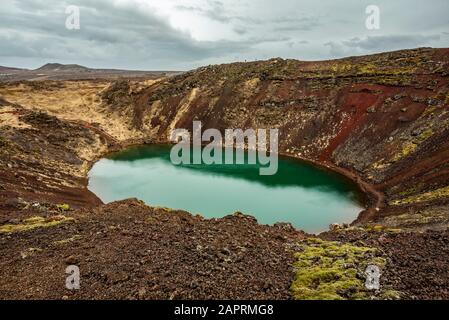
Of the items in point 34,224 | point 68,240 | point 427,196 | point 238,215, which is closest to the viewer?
point 68,240

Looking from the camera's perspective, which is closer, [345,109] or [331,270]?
[331,270]

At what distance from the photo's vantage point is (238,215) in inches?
1081

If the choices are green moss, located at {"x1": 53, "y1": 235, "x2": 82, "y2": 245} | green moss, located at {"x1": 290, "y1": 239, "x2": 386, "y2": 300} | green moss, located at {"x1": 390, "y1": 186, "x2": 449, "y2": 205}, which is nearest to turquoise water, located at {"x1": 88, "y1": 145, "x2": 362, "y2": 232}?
green moss, located at {"x1": 390, "y1": 186, "x2": 449, "y2": 205}

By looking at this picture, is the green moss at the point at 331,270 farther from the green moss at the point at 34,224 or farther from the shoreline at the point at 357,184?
the shoreline at the point at 357,184

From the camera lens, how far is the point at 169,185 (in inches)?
2005

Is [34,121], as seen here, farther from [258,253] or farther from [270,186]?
[258,253]

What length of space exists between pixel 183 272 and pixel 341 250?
7982 mm

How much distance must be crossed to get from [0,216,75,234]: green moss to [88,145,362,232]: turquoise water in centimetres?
1574

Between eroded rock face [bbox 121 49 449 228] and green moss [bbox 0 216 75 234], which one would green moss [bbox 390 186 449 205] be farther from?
green moss [bbox 0 216 75 234]

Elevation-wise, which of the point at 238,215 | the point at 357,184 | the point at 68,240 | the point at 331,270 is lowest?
the point at 357,184

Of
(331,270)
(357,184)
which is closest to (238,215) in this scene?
(331,270)

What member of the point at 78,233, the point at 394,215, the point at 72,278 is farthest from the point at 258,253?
the point at 394,215

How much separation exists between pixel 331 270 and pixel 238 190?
31.5 meters

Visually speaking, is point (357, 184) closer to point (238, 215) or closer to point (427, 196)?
point (427, 196)
